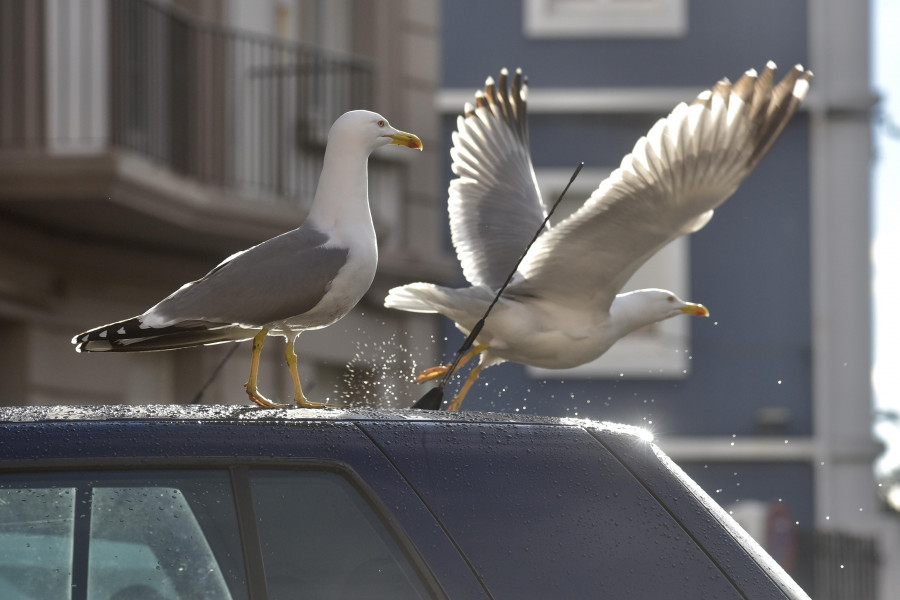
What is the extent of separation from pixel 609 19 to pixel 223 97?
5290 millimetres

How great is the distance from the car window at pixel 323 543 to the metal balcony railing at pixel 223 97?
9.05m

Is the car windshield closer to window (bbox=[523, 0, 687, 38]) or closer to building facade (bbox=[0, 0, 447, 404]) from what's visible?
building facade (bbox=[0, 0, 447, 404])

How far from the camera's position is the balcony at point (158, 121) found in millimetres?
10703

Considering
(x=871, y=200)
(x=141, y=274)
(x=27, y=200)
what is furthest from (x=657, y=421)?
(x=27, y=200)

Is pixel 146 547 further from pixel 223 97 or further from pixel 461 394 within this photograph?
pixel 223 97

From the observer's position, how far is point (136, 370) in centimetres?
1201

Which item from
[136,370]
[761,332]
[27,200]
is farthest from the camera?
[761,332]

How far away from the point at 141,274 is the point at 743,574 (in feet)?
32.9

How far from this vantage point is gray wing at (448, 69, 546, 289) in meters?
6.04

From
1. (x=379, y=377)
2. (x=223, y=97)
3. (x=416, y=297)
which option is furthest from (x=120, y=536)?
(x=223, y=97)

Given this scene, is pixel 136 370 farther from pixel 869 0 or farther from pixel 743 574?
pixel 743 574

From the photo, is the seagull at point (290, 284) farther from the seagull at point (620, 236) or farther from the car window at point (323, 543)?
the car window at point (323, 543)

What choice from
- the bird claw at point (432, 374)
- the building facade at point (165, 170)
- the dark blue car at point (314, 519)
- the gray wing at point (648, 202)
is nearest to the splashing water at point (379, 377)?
the building facade at point (165, 170)

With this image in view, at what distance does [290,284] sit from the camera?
3.90 m
